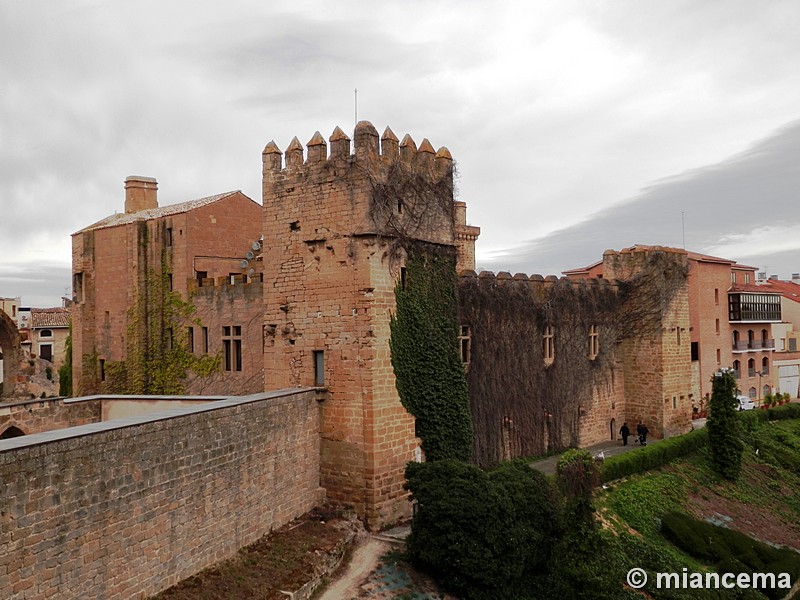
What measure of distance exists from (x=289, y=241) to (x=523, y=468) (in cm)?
838

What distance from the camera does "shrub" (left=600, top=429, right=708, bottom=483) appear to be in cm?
2333

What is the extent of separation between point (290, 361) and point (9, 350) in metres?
12.5

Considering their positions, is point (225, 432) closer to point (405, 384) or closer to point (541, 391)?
point (405, 384)

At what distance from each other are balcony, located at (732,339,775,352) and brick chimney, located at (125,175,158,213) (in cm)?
3575

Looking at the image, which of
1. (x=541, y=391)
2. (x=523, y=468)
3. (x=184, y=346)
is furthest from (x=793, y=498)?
(x=184, y=346)

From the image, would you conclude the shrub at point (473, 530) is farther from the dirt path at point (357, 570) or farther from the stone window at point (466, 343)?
the stone window at point (466, 343)

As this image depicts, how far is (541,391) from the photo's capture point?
25.8m

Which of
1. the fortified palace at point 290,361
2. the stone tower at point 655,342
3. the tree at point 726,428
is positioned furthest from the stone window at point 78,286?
the tree at point 726,428

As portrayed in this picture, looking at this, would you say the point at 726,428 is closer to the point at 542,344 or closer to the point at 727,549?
the point at 727,549

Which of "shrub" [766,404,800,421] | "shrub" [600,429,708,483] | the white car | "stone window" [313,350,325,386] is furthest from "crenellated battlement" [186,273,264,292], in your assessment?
the white car

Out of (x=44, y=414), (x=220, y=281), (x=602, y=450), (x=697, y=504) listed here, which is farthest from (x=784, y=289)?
(x=44, y=414)

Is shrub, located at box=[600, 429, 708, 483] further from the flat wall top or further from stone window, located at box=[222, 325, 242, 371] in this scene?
stone window, located at box=[222, 325, 242, 371]

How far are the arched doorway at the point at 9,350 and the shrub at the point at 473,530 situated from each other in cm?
1600

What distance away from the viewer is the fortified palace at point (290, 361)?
34.7 feet
